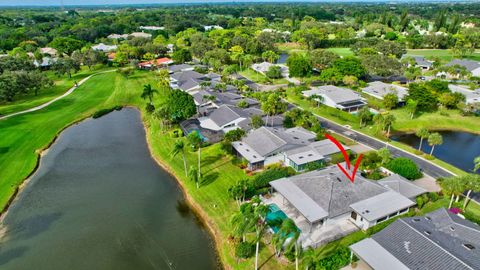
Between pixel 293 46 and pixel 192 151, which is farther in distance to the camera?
pixel 293 46

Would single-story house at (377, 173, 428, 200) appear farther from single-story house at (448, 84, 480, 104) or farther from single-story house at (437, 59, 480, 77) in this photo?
single-story house at (437, 59, 480, 77)

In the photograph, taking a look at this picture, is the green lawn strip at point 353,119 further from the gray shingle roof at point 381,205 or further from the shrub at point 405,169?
the gray shingle roof at point 381,205

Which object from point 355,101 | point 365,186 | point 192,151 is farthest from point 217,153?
point 355,101

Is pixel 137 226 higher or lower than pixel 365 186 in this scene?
lower

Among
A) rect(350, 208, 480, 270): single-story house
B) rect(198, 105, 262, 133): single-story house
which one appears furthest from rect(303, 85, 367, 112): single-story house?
rect(350, 208, 480, 270): single-story house

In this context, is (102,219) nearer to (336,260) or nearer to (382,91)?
(336,260)

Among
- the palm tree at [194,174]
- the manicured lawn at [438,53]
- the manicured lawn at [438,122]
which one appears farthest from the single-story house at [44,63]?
the manicured lawn at [438,53]

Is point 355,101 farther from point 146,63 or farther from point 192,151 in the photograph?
point 146,63
